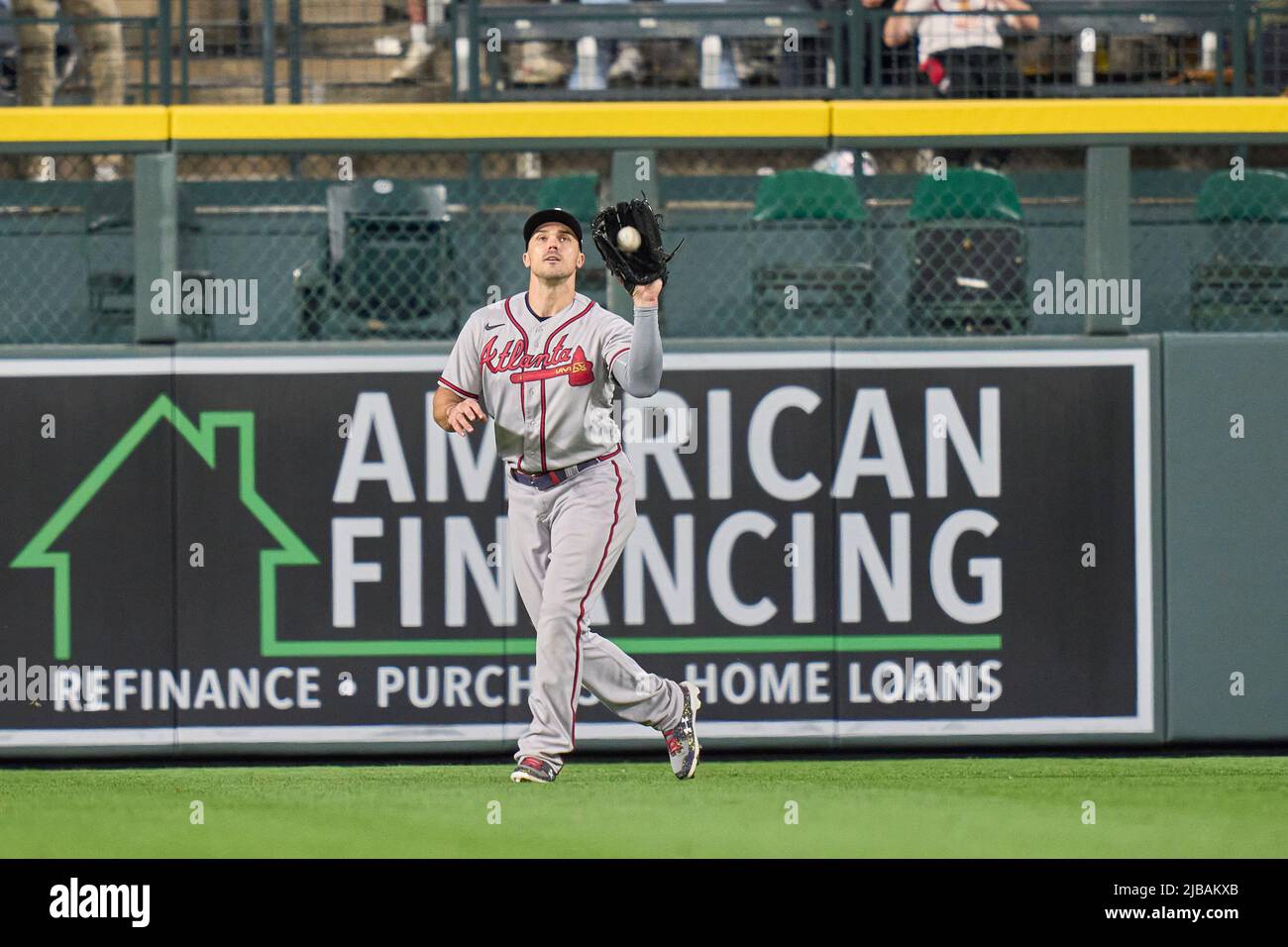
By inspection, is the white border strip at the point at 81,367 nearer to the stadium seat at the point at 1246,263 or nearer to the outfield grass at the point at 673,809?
the outfield grass at the point at 673,809

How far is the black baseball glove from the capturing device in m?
4.86

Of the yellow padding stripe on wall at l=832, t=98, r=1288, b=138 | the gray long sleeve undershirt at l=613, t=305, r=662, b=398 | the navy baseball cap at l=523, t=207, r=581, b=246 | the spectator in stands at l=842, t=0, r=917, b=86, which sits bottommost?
the gray long sleeve undershirt at l=613, t=305, r=662, b=398

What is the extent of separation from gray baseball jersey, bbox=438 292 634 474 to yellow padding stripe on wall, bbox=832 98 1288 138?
142 cm

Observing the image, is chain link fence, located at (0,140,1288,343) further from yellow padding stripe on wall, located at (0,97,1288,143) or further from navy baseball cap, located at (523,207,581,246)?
navy baseball cap, located at (523,207,581,246)

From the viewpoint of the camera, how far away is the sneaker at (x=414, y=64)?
9.65m

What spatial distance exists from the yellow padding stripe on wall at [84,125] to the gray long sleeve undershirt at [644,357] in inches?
84.6

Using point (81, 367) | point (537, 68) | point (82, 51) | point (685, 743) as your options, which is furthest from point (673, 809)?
point (82, 51)

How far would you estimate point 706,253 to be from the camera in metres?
6.45

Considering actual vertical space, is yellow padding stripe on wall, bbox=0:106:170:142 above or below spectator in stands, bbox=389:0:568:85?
below

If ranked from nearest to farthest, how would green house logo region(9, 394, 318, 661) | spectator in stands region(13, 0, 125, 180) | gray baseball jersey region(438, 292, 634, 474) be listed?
gray baseball jersey region(438, 292, 634, 474) < green house logo region(9, 394, 318, 661) < spectator in stands region(13, 0, 125, 180)

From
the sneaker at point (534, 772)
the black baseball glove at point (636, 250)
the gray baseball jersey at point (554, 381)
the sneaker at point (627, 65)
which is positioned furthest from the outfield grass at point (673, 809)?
the sneaker at point (627, 65)

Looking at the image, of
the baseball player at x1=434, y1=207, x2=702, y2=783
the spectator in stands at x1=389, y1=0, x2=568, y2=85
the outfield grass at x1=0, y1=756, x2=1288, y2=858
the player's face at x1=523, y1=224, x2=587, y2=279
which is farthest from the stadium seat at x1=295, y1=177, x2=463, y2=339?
the spectator in stands at x1=389, y1=0, x2=568, y2=85

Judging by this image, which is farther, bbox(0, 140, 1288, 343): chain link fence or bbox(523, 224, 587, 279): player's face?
bbox(0, 140, 1288, 343): chain link fence

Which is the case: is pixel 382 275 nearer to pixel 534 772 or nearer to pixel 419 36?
pixel 534 772
